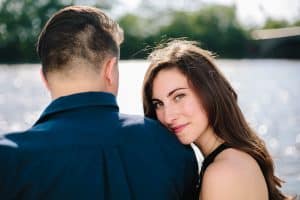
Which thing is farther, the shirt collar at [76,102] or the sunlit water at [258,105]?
the sunlit water at [258,105]

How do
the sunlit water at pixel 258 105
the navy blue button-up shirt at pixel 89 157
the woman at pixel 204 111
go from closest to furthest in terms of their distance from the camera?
the navy blue button-up shirt at pixel 89 157
the woman at pixel 204 111
the sunlit water at pixel 258 105

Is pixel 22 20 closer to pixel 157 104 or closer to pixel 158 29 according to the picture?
pixel 158 29

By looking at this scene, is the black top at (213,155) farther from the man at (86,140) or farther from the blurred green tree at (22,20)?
the blurred green tree at (22,20)

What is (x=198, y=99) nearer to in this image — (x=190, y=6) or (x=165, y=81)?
(x=165, y=81)

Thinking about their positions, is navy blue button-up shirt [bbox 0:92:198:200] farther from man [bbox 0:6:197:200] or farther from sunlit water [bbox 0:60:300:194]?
sunlit water [bbox 0:60:300:194]

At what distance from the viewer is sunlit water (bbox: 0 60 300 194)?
23.8 feet

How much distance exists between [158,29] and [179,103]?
4276cm

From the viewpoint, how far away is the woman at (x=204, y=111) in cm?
204

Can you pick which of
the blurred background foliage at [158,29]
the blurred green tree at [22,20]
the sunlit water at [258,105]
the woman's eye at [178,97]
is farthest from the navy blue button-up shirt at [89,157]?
the blurred green tree at [22,20]

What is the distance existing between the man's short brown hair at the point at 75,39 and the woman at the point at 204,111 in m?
0.43

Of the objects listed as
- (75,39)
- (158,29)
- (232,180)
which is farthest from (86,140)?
(158,29)

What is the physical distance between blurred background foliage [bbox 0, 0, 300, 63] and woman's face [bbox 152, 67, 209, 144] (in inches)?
1200

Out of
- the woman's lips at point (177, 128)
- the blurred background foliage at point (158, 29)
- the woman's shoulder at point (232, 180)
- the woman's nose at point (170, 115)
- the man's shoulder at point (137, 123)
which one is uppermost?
the man's shoulder at point (137, 123)

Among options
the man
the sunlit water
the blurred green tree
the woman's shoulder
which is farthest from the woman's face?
the blurred green tree
